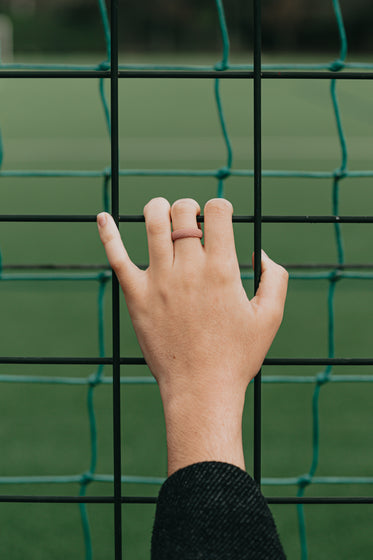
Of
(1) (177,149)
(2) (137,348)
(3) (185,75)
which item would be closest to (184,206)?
(3) (185,75)

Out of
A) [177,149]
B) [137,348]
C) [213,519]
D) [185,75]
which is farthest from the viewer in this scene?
[177,149]

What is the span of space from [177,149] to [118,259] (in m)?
7.02

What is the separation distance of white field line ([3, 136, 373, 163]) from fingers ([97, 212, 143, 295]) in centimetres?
596

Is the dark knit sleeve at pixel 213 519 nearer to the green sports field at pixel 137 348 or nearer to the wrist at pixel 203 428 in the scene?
the wrist at pixel 203 428

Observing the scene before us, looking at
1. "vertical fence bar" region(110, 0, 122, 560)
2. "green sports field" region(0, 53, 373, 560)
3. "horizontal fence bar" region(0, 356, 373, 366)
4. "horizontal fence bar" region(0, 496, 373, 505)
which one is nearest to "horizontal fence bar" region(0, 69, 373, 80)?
"vertical fence bar" region(110, 0, 122, 560)

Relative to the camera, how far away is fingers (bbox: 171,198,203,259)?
0.67m

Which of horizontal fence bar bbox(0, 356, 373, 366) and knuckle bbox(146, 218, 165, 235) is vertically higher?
knuckle bbox(146, 218, 165, 235)

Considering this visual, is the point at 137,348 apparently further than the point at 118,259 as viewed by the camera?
Yes

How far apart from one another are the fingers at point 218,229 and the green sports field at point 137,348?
2.32 ft

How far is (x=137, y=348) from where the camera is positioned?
267cm

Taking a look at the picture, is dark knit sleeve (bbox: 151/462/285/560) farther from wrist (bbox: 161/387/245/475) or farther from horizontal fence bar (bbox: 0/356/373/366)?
horizontal fence bar (bbox: 0/356/373/366)

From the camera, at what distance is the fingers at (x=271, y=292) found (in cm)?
69

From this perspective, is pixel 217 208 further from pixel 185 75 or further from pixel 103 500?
pixel 103 500

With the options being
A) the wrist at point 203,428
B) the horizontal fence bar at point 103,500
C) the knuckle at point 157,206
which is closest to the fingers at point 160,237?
the knuckle at point 157,206
